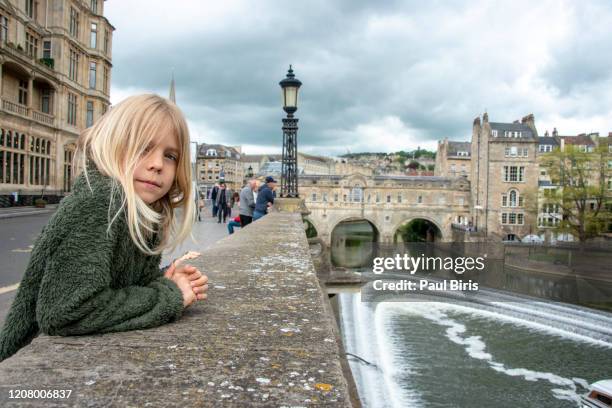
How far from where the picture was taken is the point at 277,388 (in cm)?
135

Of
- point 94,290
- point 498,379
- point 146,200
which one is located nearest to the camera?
point 94,290

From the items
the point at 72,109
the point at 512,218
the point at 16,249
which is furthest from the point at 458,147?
the point at 16,249

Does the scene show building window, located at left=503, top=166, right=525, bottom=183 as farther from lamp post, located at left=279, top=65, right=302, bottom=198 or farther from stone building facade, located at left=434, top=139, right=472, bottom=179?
lamp post, located at left=279, top=65, right=302, bottom=198

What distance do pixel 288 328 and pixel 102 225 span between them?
0.84 m

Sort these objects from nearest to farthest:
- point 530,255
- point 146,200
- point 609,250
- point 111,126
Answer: point 111,126
point 146,200
point 609,250
point 530,255

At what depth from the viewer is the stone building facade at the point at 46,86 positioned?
21.6m

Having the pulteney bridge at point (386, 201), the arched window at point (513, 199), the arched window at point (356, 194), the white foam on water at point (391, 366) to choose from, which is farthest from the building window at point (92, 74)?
the arched window at point (513, 199)

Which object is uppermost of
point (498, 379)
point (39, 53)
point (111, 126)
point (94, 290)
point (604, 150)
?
point (39, 53)

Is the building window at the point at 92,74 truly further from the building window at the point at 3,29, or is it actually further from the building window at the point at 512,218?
the building window at the point at 512,218

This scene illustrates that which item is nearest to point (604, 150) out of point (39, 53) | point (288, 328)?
point (39, 53)

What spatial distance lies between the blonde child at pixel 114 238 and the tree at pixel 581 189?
4484 centimetres

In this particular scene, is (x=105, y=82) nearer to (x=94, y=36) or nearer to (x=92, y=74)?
(x=92, y=74)

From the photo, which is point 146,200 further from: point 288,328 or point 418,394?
point 418,394

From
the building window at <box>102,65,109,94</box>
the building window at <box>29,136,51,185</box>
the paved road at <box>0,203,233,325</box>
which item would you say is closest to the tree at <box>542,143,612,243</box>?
the building window at <box>102,65,109,94</box>
